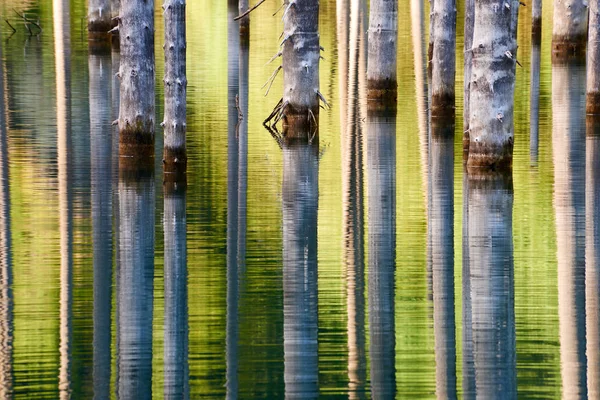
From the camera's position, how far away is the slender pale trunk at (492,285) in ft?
30.9

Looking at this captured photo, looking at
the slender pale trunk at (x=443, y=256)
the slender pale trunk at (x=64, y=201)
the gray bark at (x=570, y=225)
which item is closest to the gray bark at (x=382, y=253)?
the slender pale trunk at (x=443, y=256)

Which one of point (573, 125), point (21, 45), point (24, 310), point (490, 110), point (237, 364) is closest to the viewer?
point (237, 364)

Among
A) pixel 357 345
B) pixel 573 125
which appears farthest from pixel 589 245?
pixel 573 125

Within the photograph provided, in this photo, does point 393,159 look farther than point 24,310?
Yes

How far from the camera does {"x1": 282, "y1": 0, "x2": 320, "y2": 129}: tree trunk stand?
2153 centimetres

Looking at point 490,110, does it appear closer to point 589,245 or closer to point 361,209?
point 361,209

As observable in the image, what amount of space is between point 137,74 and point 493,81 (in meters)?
4.48

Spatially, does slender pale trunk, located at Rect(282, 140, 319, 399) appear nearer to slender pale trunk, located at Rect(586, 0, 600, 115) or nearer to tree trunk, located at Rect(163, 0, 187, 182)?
tree trunk, located at Rect(163, 0, 187, 182)

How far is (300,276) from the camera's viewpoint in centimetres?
1238

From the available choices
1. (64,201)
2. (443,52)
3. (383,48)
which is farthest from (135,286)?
(383,48)

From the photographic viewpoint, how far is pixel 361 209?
1580 centimetres

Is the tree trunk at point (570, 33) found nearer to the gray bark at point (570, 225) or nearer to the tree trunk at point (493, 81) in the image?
the gray bark at point (570, 225)

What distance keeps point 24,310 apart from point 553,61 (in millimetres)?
24261

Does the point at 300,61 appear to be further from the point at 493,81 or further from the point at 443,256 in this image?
the point at 443,256
